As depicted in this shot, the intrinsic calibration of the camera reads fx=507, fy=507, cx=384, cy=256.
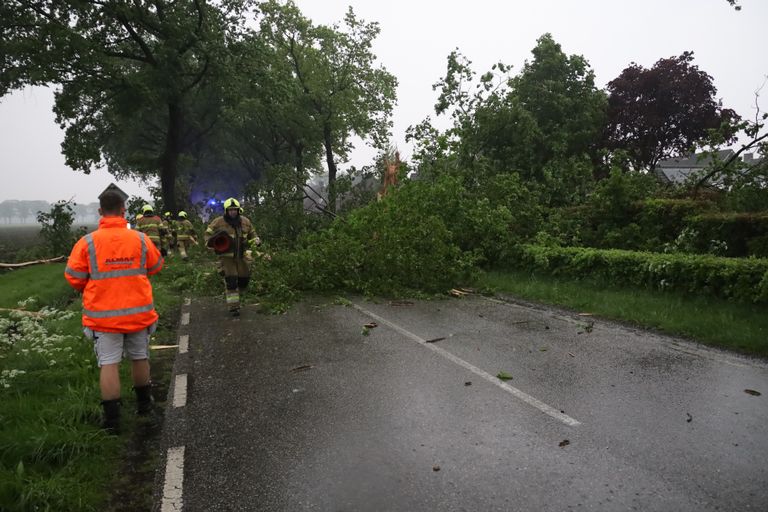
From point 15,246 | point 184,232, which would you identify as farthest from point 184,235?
point 15,246

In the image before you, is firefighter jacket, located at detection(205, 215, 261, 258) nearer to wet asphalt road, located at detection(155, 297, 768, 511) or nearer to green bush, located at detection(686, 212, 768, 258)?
wet asphalt road, located at detection(155, 297, 768, 511)

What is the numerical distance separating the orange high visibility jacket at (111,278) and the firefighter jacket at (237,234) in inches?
183

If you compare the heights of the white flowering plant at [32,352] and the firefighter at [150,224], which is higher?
the firefighter at [150,224]

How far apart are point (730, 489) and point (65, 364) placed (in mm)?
6254

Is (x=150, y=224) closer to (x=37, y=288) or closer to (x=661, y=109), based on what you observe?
(x=37, y=288)

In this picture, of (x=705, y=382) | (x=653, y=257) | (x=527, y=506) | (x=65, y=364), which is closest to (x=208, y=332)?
(x=65, y=364)

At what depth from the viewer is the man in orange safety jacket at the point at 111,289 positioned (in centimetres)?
420

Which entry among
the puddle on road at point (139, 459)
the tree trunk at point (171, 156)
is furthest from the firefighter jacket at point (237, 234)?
the tree trunk at point (171, 156)

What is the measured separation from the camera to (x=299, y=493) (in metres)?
3.24

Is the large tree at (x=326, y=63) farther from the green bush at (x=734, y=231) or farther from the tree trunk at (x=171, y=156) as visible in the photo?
the green bush at (x=734, y=231)

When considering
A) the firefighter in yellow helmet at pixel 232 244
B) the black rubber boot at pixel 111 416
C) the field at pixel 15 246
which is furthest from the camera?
the field at pixel 15 246

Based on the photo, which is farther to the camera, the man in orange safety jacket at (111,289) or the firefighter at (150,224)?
the firefighter at (150,224)

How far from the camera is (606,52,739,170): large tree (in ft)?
96.3

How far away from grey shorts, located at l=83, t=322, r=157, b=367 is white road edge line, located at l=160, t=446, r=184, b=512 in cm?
98
